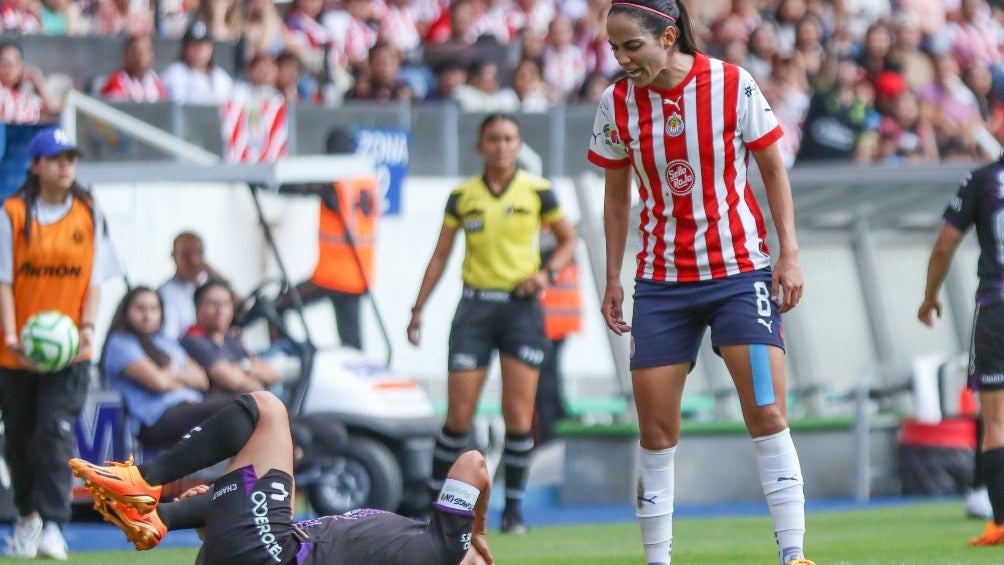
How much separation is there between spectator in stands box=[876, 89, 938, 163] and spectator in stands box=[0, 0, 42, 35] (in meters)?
8.51

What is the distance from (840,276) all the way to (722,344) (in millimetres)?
10633

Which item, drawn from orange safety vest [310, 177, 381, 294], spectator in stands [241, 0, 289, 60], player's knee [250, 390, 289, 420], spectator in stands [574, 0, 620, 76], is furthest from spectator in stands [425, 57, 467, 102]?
player's knee [250, 390, 289, 420]

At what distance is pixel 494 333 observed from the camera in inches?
427

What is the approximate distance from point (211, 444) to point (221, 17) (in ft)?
41.2

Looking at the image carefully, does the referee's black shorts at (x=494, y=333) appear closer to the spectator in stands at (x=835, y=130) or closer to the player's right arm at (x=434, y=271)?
the player's right arm at (x=434, y=271)

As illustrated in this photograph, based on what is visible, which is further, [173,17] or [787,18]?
[787,18]

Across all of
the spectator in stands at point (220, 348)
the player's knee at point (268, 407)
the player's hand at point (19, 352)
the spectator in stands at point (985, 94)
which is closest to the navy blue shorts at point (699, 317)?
the player's knee at point (268, 407)

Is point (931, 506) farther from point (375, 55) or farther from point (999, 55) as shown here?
point (999, 55)

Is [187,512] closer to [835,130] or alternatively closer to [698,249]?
[698,249]

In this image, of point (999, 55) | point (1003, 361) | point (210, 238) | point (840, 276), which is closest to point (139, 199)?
point (210, 238)

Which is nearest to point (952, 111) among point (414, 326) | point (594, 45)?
point (594, 45)

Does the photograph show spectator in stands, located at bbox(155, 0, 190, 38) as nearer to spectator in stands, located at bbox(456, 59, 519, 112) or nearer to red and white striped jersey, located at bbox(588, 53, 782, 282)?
spectator in stands, located at bbox(456, 59, 519, 112)

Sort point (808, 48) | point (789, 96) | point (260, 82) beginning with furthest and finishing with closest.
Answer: point (808, 48) → point (789, 96) → point (260, 82)

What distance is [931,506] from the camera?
1359 centimetres
